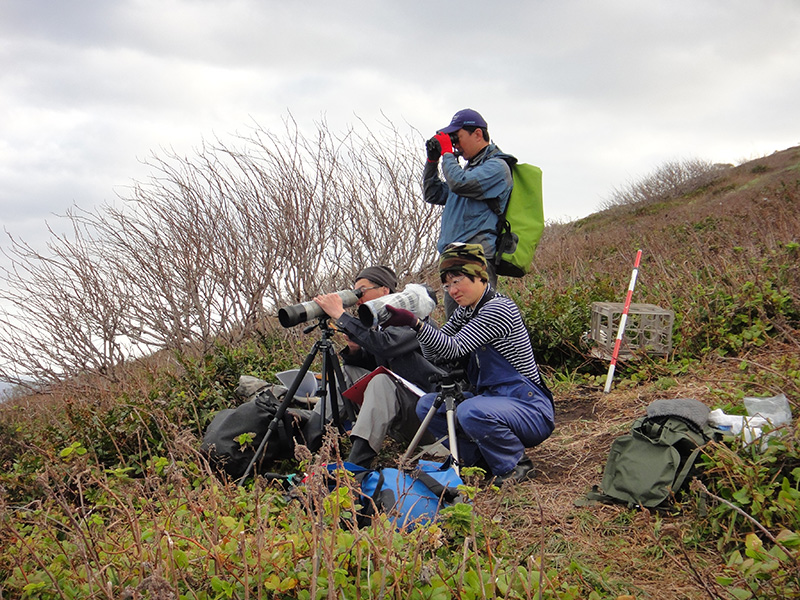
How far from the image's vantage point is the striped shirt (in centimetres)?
318

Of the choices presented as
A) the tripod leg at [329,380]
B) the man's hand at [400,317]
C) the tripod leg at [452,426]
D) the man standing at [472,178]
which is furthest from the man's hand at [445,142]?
the tripod leg at [452,426]

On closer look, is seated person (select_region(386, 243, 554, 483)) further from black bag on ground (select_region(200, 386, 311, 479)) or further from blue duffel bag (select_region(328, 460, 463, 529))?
black bag on ground (select_region(200, 386, 311, 479))

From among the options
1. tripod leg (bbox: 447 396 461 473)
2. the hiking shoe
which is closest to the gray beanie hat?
tripod leg (bbox: 447 396 461 473)

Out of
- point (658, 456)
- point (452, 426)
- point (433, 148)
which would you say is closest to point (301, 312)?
point (452, 426)

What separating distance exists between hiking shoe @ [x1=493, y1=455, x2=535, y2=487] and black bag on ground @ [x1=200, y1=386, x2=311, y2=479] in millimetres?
1259

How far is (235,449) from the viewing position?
3699 millimetres

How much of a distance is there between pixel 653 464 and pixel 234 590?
204 cm

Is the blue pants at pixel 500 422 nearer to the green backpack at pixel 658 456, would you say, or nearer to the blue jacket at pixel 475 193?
the green backpack at pixel 658 456

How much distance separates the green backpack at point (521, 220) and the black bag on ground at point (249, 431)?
167 cm

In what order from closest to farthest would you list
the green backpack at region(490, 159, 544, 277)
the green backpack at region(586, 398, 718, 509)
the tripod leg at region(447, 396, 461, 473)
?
the green backpack at region(586, 398, 718, 509)
the tripod leg at region(447, 396, 461, 473)
the green backpack at region(490, 159, 544, 277)

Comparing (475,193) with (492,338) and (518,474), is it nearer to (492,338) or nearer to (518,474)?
(492,338)

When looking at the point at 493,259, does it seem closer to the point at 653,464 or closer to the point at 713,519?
the point at 653,464

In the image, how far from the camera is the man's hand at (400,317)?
3.08m

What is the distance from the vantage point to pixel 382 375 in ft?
11.7
